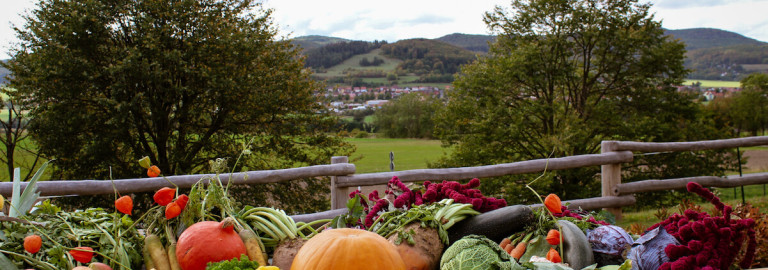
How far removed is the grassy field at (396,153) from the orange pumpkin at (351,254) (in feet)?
103

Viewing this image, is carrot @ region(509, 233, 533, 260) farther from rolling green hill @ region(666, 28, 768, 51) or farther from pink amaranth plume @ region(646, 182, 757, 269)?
rolling green hill @ region(666, 28, 768, 51)

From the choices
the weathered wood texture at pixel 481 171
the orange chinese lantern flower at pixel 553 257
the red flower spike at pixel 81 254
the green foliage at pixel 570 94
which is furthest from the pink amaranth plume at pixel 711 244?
the green foliage at pixel 570 94

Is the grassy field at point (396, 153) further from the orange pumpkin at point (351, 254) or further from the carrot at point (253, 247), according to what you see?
the orange pumpkin at point (351, 254)

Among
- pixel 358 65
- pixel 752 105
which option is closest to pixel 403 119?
pixel 752 105

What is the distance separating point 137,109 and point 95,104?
2.91ft

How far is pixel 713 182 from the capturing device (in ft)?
20.9

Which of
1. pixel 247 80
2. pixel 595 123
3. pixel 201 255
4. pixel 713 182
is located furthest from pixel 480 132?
pixel 201 255

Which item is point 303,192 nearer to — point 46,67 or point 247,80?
point 247,80

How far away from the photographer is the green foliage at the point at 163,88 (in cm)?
930

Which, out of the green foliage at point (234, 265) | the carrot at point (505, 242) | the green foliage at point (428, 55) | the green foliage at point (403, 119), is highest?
the green foliage at point (428, 55)

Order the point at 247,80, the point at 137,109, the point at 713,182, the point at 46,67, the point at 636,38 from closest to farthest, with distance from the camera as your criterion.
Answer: the point at 713,182, the point at 46,67, the point at 137,109, the point at 247,80, the point at 636,38

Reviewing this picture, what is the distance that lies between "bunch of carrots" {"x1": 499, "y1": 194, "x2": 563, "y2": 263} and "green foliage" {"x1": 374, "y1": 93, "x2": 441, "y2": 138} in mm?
42264

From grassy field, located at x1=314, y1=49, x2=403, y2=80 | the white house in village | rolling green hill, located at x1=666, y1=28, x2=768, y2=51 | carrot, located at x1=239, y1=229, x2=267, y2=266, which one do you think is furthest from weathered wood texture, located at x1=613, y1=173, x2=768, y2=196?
rolling green hill, located at x1=666, y1=28, x2=768, y2=51

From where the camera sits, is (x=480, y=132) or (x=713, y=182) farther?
(x=480, y=132)
